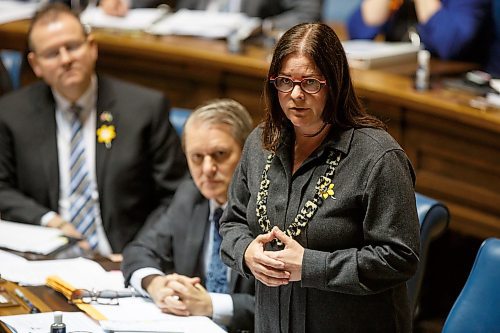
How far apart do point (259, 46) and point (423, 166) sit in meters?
1.29

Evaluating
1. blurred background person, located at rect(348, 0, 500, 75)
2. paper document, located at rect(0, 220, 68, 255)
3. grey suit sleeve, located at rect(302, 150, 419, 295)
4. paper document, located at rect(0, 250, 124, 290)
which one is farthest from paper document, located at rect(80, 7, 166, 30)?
grey suit sleeve, located at rect(302, 150, 419, 295)

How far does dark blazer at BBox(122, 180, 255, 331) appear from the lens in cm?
321

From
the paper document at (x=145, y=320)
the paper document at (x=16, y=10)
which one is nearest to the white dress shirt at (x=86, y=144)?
the paper document at (x=145, y=320)

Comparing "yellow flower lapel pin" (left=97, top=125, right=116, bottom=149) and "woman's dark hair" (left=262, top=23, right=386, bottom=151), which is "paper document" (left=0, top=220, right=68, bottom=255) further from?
"woman's dark hair" (left=262, top=23, right=386, bottom=151)

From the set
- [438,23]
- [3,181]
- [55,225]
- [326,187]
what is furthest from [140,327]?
[438,23]

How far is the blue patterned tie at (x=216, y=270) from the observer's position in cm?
315

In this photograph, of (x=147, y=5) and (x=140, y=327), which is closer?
(x=140, y=327)

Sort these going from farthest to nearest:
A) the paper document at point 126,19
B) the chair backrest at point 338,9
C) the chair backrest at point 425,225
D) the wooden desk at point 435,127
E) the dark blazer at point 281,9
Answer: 1. the chair backrest at point 338,9
2. the dark blazer at point 281,9
3. the paper document at point 126,19
4. the wooden desk at point 435,127
5. the chair backrest at point 425,225

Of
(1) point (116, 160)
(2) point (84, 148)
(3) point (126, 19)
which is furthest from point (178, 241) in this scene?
(3) point (126, 19)

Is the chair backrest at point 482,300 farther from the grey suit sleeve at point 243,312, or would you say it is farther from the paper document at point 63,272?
the paper document at point 63,272

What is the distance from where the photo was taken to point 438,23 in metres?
4.70

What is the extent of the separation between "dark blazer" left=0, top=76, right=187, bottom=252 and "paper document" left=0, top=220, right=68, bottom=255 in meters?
0.36

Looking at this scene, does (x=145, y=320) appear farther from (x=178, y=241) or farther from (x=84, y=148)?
(x=84, y=148)

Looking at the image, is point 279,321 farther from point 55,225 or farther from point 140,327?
point 55,225
